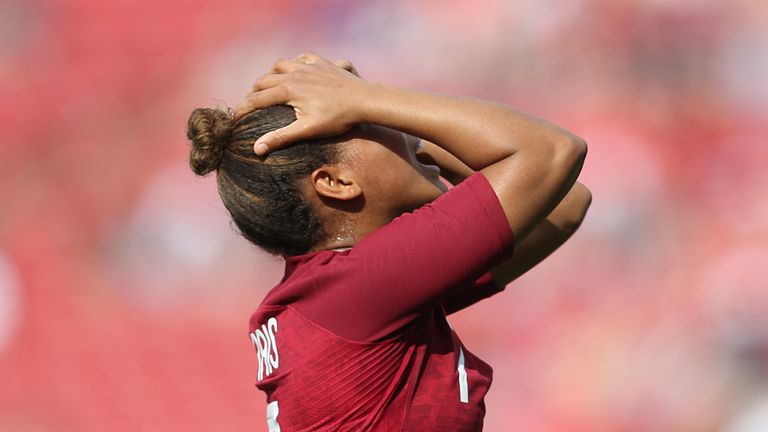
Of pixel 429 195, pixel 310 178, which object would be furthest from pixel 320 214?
pixel 429 195

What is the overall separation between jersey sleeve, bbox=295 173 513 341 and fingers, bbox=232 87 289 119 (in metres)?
0.30

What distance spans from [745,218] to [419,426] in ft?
12.4

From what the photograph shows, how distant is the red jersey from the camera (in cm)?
162

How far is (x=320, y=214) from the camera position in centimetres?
182

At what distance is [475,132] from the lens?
1676 mm

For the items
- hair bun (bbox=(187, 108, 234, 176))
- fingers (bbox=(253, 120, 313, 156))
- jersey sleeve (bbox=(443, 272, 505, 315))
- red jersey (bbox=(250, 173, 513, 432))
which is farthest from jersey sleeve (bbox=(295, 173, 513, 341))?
jersey sleeve (bbox=(443, 272, 505, 315))

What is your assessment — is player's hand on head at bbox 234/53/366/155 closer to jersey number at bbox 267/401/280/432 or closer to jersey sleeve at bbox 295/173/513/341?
jersey sleeve at bbox 295/173/513/341

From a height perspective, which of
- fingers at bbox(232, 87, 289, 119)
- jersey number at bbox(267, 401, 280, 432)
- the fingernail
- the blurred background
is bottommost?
the blurred background

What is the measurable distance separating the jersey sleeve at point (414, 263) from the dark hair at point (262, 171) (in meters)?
A: 0.17

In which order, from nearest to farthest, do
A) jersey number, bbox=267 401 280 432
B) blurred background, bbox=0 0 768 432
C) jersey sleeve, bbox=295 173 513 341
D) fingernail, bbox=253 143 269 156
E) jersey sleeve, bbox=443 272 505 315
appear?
jersey sleeve, bbox=295 173 513 341 → fingernail, bbox=253 143 269 156 → jersey number, bbox=267 401 280 432 → jersey sleeve, bbox=443 272 505 315 → blurred background, bbox=0 0 768 432

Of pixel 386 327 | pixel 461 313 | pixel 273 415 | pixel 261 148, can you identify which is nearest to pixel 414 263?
pixel 386 327

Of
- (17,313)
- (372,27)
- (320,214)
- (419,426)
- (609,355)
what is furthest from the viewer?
(372,27)

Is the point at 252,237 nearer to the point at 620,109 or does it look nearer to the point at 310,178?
the point at 310,178

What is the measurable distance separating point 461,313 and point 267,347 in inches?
133
